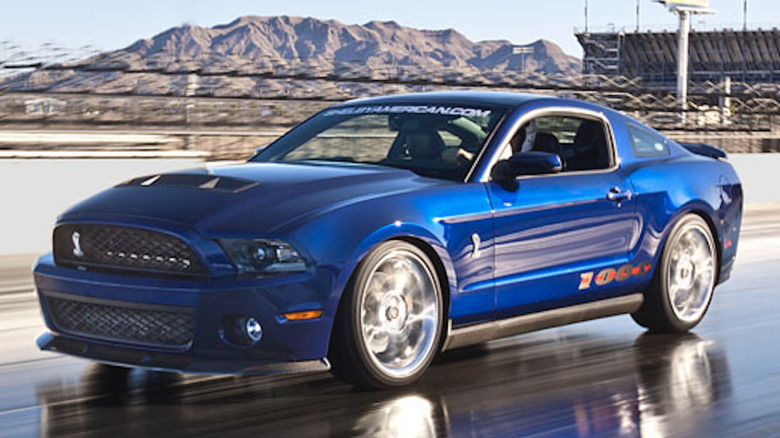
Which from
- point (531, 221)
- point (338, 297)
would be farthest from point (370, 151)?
point (338, 297)

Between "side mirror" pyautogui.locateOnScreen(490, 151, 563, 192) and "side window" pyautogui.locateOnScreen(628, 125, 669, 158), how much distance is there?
4.53ft

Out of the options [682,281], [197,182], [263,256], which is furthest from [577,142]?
[263,256]

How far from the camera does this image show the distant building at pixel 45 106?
20.8 meters

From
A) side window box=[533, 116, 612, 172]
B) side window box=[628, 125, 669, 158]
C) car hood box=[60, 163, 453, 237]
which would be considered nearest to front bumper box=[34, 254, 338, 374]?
car hood box=[60, 163, 453, 237]

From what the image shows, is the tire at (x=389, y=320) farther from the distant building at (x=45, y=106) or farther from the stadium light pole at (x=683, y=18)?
the stadium light pole at (x=683, y=18)

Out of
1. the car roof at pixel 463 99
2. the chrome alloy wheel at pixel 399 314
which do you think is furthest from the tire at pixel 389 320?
the car roof at pixel 463 99

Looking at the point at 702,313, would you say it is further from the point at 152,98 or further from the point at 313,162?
the point at 152,98

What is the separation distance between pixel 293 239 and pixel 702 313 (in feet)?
11.7

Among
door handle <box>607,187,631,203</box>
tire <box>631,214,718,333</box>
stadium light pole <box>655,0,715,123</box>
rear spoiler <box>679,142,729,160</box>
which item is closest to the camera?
door handle <box>607,187,631,203</box>

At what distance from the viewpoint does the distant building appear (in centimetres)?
2077

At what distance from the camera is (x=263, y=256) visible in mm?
5797

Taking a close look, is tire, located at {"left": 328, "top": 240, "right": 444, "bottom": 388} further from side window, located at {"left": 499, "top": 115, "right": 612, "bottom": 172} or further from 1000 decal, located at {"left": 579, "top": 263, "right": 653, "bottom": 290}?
side window, located at {"left": 499, "top": 115, "right": 612, "bottom": 172}

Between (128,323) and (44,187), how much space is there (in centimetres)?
816

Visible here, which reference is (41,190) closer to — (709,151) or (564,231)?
Result: (709,151)
